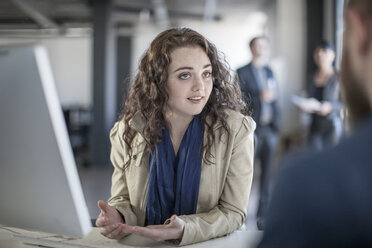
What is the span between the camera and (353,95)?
1.77 feet

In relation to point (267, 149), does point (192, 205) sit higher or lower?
higher

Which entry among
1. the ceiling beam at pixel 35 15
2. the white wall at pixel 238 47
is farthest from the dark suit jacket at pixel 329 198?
the ceiling beam at pixel 35 15

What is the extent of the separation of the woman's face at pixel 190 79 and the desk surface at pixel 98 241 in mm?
472

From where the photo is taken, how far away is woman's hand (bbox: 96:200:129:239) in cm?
107

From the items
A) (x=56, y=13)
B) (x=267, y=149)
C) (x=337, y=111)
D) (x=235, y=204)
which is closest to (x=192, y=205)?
(x=235, y=204)

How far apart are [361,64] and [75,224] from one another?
57cm

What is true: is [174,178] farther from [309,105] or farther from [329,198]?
[309,105]

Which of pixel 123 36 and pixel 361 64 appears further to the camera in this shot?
pixel 123 36

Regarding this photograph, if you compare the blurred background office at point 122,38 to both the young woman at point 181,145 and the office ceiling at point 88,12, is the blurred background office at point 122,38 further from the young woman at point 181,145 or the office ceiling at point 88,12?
the young woman at point 181,145

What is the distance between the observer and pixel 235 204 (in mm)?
1303

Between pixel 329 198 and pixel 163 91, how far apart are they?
3.56 feet

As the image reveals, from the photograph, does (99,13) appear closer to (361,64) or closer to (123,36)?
(123,36)

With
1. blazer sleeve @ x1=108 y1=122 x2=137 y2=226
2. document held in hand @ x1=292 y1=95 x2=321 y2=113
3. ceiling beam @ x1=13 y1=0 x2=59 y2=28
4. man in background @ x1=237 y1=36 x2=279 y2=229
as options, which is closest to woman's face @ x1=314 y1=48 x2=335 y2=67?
document held in hand @ x1=292 y1=95 x2=321 y2=113

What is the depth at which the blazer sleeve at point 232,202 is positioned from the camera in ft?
3.70
